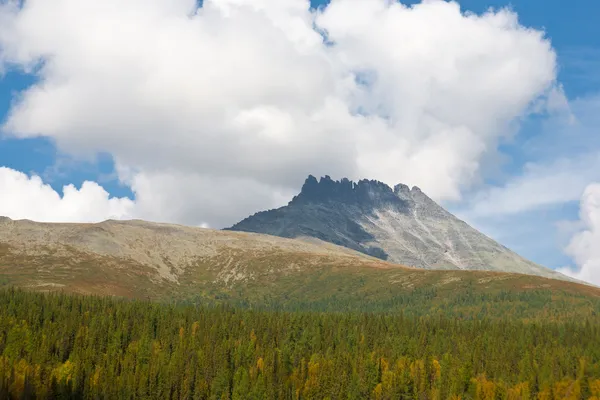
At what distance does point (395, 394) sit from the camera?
7844 inches

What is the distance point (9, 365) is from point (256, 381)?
246ft

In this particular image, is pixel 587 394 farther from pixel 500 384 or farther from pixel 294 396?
pixel 294 396

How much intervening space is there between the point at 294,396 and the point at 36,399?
2938 inches

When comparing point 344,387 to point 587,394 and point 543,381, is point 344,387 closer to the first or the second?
point 543,381

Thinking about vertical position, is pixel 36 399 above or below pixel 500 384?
below

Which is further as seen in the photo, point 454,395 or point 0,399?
point 454,395

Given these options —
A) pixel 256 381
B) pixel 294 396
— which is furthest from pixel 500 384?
pixel 256 381

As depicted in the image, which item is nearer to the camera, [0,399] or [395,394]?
[0,399]

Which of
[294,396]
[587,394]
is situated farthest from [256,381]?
[587,394]

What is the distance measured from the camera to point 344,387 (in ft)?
649

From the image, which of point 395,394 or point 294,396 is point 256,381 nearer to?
point 294,396

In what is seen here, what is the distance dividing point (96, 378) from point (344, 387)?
254 ft

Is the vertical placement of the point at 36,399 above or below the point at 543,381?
below

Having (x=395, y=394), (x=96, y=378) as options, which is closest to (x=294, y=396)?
(x=395, y=394)
